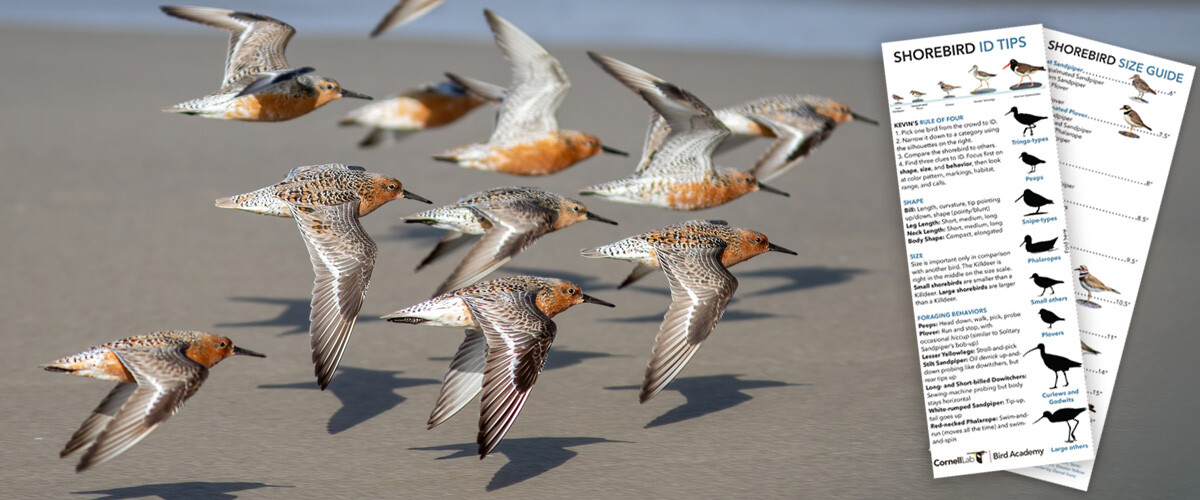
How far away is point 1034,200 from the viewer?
5.57 m

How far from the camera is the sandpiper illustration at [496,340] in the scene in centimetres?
612

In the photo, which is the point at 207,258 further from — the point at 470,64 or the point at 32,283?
the point at 470,64

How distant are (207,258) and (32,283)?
1379 mm

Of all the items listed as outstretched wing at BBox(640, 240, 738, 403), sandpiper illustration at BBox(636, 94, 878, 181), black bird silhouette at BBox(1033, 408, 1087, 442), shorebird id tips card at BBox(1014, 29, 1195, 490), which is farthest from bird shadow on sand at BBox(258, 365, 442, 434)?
shorebird id tips card at BBox(1014, 29, 1195, 490)

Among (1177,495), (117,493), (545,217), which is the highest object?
(545,217)

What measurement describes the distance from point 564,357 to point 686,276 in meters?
1.76

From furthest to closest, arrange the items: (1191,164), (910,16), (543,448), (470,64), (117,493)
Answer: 1. (910,16)
2. (470,64)
3. (1191,164)
4. (543,448)
5. (117,493)

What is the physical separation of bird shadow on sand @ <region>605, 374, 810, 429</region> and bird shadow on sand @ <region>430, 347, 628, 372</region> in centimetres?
54

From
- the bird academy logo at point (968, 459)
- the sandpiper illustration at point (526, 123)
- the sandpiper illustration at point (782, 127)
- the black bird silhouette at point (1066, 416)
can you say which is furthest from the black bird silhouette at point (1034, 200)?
the sandpiper illustration at point (526, 123)

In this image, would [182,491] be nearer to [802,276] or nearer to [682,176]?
[682,176]

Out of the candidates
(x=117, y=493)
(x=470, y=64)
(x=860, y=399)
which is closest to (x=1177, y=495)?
(x=860, y=399)

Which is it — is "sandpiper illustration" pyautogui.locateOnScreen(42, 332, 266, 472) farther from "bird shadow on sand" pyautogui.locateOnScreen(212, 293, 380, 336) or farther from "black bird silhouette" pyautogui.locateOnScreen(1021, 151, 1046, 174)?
"black bird silhouette" pyautogui.locateOnScreen(1021, 151, 1046, 174)

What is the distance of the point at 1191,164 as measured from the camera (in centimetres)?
1331

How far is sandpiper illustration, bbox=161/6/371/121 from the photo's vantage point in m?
7.61
